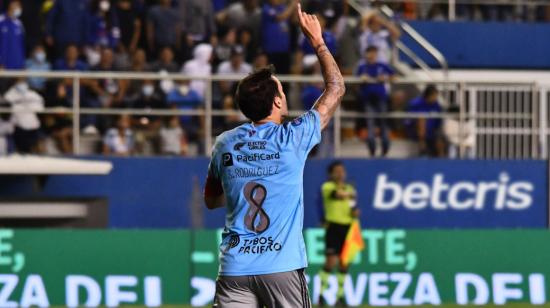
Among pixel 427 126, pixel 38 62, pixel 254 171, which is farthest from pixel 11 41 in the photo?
pixel 254 171

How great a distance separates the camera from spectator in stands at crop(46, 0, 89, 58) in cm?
2066

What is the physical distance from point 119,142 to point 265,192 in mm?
13652

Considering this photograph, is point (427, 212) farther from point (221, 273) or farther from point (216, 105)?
point (221, 273)

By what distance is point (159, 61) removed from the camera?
820 inches

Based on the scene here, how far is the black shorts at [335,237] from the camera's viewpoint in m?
17.3

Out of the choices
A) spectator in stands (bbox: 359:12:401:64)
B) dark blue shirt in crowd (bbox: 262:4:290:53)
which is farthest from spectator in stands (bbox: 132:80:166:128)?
spectator in stands (bbox: 359:12:401:64)

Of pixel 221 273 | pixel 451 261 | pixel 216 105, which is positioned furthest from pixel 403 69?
pixel 221 273

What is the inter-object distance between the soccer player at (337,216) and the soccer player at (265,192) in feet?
34.4

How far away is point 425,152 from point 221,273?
14.8 meters

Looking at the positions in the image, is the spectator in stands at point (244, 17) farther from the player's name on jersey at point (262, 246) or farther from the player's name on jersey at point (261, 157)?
the player's name on jersey at point (262, 246)

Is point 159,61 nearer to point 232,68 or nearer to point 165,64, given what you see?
point 165,64

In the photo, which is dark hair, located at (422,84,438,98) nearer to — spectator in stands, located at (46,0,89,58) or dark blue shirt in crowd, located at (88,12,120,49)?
dark blue shirt in crowd, located at (88,12,120,49)

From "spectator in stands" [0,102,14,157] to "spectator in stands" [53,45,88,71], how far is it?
47.1 inches

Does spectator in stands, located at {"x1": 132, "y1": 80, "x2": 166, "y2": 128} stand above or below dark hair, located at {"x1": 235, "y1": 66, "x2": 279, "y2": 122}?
below
